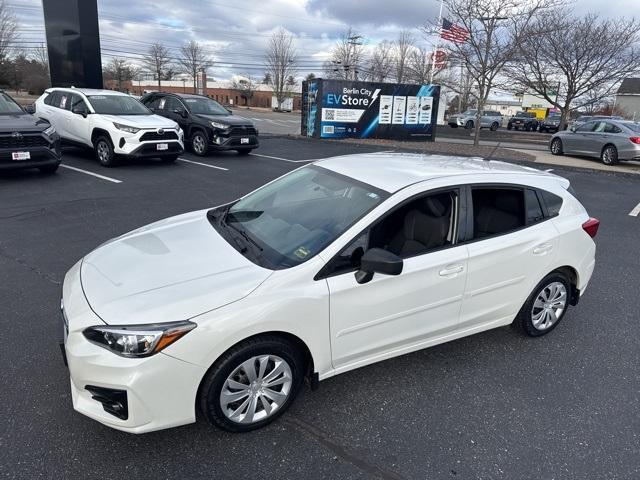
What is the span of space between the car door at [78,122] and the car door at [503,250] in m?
10.1

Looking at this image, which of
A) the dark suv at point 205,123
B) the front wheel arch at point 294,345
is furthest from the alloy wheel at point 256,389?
the dark suv at point 205,123

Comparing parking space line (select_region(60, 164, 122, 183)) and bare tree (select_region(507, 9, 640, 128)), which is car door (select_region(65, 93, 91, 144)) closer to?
parking space line (select_region(60, 164, 122, 183))

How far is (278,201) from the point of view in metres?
3.60

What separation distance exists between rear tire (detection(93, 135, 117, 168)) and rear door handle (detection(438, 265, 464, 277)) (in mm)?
9418

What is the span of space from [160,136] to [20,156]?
303 cm

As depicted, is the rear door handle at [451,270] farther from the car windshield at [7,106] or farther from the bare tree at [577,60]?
the bare tree at [577,60]

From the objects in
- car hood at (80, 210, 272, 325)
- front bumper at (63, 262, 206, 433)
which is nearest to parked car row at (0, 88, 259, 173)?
car hood at (80, 210, 272, 325)

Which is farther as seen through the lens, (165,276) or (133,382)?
(165,276)

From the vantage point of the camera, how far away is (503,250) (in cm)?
336

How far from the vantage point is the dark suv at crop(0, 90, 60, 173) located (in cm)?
833

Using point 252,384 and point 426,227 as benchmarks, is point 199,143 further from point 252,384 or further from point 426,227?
point 252,384

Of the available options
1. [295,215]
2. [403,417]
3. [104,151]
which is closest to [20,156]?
[104,151]

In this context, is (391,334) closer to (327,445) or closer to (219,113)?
(327,445)

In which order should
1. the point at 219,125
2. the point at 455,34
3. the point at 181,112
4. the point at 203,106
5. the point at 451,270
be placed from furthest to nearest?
the point at 455,34, the point at 203,106, the point at 181,112, the point at 219,125, the point at 451,270
